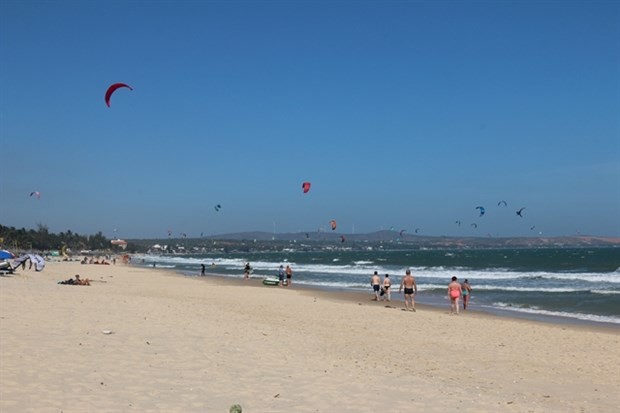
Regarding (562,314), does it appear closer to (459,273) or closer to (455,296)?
(455,296)

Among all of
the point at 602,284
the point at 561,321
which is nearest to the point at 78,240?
the point at 602,284

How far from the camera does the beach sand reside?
246 inches

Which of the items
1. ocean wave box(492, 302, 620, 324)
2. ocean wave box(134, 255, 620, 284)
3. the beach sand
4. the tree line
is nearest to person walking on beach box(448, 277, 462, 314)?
ocean wave box(492, 302, 620, 324)

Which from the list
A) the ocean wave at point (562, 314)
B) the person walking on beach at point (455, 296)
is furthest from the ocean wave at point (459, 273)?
the person walking on beach at point (455, 296)

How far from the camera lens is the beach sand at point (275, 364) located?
20.5ft

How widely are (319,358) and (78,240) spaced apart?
466ft

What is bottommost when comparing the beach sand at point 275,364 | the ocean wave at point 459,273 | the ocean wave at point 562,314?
the ocean wave at point 459,273

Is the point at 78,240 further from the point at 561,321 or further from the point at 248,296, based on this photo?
the point at 561,321

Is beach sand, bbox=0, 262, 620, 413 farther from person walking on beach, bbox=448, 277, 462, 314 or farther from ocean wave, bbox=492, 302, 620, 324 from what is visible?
person walking on beach, bbox=448, 277, 462, 314

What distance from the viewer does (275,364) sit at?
802cm

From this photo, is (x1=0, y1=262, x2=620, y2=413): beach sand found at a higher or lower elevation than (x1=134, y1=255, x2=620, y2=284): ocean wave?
higher

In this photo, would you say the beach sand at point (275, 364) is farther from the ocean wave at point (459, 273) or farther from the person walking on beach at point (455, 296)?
the ocean wave at point (459, 273)

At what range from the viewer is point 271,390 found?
668 centimetres

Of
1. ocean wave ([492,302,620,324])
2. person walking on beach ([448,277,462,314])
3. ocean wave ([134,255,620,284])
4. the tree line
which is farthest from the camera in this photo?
the tree line
